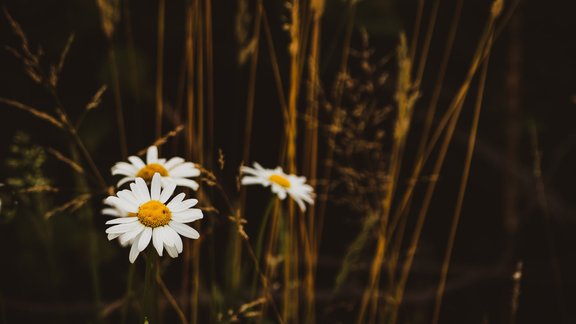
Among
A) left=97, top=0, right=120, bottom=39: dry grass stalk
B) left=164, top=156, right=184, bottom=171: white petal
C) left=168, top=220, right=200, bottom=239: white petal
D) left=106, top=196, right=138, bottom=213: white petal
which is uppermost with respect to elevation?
left=97, top=0, right=120, bottom=39: dry grass stalk

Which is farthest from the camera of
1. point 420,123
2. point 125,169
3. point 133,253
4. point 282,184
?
point 420,123

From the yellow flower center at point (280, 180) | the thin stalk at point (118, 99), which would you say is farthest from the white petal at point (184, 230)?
the thin stalk at point (118, 99)

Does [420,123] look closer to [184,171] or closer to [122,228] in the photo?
[184,171]

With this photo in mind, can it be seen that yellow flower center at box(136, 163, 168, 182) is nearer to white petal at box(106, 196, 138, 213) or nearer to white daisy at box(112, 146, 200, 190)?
white daisy at box(112, 146, 200, 190)

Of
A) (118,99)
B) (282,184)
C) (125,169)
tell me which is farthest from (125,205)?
(118,99)

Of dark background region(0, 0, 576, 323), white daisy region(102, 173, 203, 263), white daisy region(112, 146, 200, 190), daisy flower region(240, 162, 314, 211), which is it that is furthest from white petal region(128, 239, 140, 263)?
dark background region(0, 0, 576, 323)

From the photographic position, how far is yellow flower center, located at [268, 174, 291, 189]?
0.79 meters

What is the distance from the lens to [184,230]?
55 centimetres

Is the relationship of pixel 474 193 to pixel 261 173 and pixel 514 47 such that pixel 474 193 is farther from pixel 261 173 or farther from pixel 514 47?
pixel 261 173

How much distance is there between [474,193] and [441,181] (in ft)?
0.51

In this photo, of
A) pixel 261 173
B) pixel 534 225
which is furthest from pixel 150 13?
pixel 534 225

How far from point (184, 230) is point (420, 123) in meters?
1.29

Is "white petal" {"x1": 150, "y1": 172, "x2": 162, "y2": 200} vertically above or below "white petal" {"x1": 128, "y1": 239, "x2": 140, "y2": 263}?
above

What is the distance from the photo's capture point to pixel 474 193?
1794 millimetres
